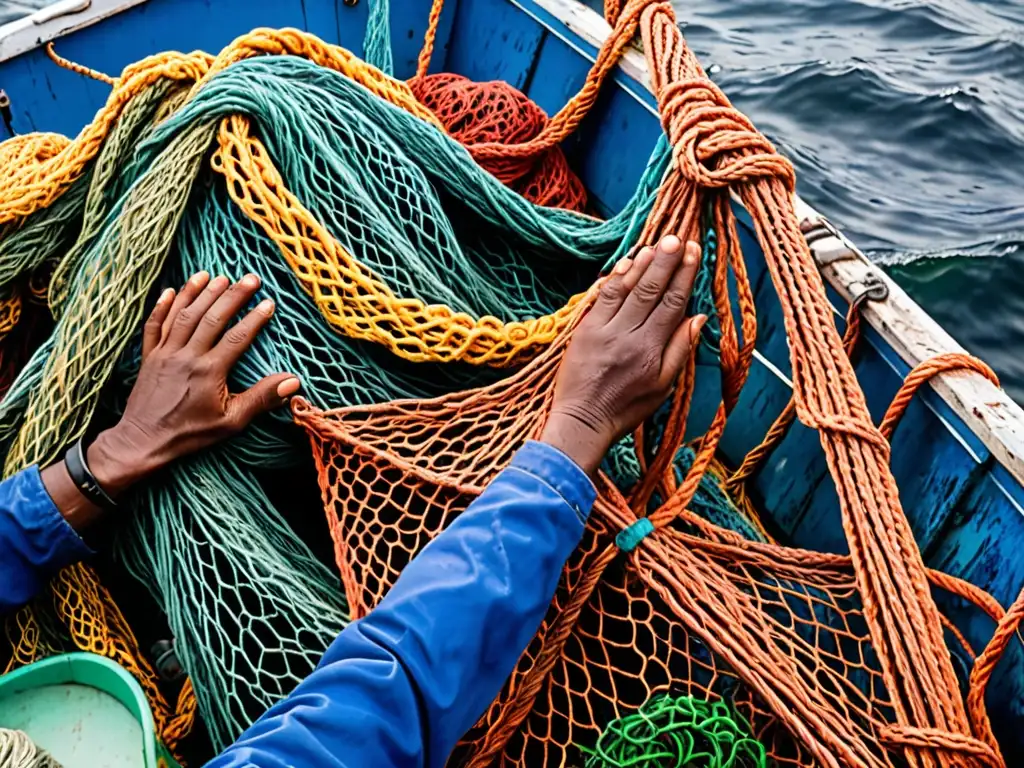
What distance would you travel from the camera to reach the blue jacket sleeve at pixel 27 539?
6.70 ft

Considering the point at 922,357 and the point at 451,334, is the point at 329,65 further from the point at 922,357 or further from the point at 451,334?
the point at 922,357

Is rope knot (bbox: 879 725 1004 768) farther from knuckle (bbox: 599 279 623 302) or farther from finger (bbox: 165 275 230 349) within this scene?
finger (bbox: 165 275 230 349)

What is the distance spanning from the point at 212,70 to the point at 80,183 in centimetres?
54

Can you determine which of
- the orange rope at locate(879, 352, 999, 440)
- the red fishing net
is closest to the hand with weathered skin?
the red fishing net

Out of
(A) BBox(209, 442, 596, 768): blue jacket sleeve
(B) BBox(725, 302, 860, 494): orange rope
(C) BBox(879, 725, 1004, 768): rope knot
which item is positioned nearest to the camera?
(A) BBox(209, 442, 596, 768): blue jacket sleeve

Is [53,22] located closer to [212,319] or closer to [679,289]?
[212,319]

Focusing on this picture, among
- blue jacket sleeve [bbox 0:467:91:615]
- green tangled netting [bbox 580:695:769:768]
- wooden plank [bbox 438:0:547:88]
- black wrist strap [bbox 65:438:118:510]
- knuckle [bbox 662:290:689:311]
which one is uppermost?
knuckle [bbox 662:290:689:311]

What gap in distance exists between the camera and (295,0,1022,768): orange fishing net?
1780 millimetres

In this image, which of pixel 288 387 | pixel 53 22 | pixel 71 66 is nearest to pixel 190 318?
pixel 288 387

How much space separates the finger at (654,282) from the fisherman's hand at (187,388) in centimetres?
86

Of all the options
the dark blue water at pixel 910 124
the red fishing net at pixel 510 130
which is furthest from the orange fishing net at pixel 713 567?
the dark blue water at pixel 910 124

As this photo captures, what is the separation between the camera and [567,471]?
182cm

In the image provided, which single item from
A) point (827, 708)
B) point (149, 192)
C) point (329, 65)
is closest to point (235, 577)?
point (149, 192)

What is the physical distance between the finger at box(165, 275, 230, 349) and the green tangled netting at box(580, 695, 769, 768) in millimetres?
1393
